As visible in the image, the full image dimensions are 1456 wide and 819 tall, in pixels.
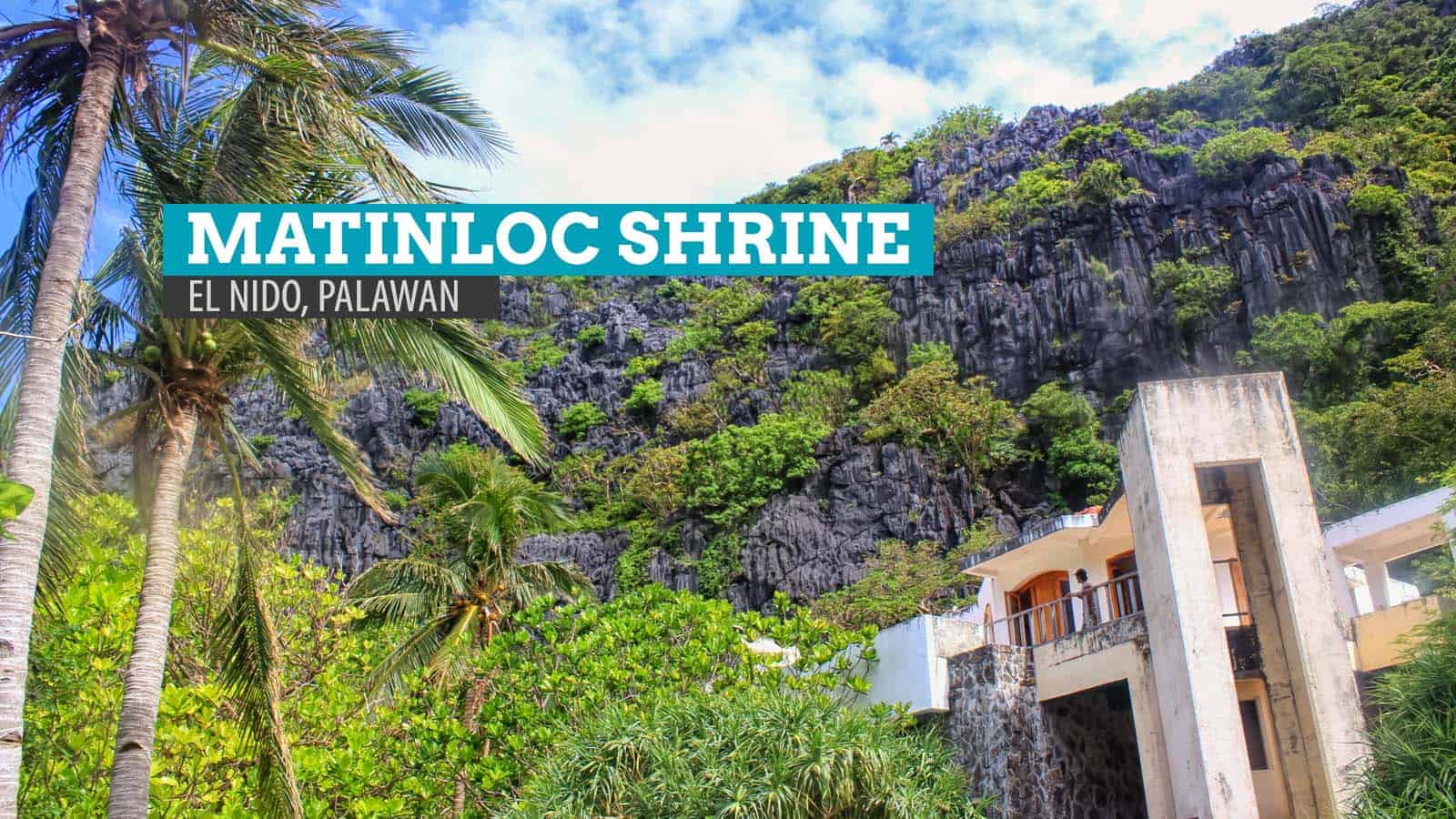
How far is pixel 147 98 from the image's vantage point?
8.32m

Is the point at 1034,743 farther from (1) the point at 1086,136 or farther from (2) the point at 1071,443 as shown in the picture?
(1) the point at 1086,136

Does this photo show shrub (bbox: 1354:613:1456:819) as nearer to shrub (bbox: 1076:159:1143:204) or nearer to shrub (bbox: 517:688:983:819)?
shrub (bbox: 517:688:983:819)

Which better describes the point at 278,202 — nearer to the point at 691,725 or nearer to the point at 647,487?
the point at 691,725

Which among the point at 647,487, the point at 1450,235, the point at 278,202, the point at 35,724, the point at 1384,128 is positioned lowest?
the point at 35,724

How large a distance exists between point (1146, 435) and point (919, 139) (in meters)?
59.3

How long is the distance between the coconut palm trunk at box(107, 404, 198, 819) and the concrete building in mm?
8855

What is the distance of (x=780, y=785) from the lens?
10992 mm

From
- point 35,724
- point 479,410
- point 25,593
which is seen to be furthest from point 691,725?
point 25,593

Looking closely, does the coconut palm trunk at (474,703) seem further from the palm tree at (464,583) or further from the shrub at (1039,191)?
the shrub at (1039,191)

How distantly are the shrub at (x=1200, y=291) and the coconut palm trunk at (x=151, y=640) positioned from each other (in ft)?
130

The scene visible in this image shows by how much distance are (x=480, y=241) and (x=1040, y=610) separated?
477 inches

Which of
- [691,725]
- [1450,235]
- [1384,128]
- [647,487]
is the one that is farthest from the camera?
[1384,128]

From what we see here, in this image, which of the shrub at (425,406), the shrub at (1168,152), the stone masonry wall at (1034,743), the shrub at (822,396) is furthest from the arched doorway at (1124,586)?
the shrub at (425,406)

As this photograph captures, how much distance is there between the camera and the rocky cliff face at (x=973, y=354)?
127ft
